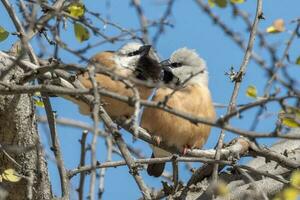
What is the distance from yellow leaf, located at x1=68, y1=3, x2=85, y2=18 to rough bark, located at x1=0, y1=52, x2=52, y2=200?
2.67ft

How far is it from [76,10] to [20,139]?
109cm

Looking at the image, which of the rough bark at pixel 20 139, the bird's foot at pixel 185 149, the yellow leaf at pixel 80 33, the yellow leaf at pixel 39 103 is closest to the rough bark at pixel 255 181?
the bird's foot at pixel 185 149

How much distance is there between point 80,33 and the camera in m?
3.41

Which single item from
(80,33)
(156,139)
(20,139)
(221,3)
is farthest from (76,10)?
(156,139)

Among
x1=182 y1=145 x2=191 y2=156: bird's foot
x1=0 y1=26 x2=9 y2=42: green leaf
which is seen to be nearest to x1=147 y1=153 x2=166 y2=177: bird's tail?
x1=182 y1=145 x2=191 y2=156: bird's foot

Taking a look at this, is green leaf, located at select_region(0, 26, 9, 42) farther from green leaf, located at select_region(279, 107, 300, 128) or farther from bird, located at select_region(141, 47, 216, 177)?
bird, located at select_region(141, 47, 216, 177)

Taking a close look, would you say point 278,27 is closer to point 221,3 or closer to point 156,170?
point 221,3

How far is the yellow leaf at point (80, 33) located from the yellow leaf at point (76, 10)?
2.6 inches

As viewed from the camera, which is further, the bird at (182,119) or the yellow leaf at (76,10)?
the bird at (182,119)

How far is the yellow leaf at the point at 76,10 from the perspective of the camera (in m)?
3.46

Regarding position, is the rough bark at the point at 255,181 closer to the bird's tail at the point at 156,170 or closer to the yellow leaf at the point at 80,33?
the bird's tail at the point at 156,170

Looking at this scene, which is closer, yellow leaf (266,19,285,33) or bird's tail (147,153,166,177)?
yellow leaf (266,19,285,33)

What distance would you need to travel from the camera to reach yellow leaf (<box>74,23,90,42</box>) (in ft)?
11.2

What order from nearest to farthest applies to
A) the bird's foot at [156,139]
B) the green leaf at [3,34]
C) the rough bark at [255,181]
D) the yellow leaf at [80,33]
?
1. the yellow leaf at [80,33]
2. the green leaf at [3,34]
3. the rough bark at [255,181]
4. the bird's foot at [156,139]
